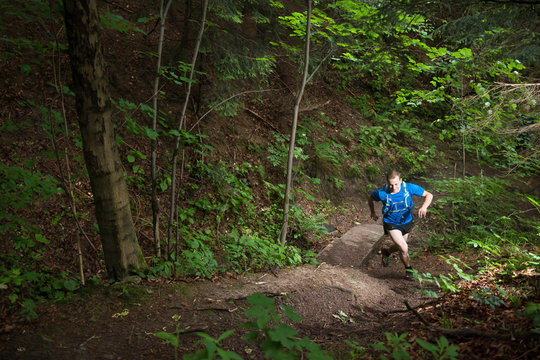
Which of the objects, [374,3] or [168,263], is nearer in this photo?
[168,263]

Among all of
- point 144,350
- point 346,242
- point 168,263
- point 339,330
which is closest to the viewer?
point 144,350

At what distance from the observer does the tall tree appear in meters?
2.99

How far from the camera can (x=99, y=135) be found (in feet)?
10.7

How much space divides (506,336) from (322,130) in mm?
9485

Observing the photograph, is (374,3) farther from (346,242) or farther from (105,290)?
(105,290)

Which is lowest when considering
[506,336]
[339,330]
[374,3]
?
[339,330]

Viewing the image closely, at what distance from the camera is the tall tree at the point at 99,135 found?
9.82 ft

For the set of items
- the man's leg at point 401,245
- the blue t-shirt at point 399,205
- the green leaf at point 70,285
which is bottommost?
the man's leg at point 401,245

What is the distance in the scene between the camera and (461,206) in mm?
8695

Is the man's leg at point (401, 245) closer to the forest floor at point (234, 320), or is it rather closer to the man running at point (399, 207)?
the man running at point (399, 207)

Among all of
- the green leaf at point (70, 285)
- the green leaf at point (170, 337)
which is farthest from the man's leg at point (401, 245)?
the green leaf at point (70, 285)

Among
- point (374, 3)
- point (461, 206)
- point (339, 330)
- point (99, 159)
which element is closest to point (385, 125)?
point (461, 206)

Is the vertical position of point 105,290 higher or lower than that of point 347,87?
lower

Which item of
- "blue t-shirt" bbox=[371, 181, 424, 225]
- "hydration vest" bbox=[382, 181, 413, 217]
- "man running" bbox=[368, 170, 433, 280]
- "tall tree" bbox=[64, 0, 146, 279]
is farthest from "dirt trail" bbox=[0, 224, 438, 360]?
"hydration vest" bbox=[382, 181, 413, 217]
